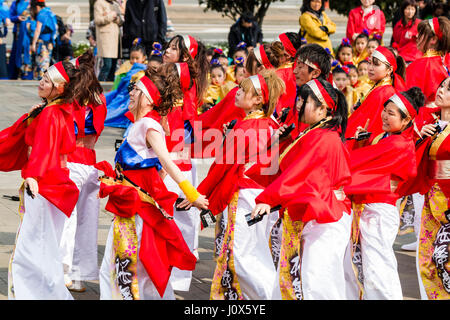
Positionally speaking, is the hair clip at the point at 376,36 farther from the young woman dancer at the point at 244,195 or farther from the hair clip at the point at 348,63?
the young woman dancer at the point at 244,195

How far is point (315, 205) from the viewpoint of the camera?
5.05m

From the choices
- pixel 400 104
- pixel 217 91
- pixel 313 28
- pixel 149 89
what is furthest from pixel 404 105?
pixel 313 28

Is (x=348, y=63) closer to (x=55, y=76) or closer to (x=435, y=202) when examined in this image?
(x=435, y=202)

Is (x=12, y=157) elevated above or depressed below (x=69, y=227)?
above

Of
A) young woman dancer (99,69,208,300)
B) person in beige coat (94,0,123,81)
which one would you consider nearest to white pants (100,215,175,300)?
young woman dancer (99,69,208,300)

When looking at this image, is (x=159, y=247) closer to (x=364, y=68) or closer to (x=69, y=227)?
(x=69, y=227)

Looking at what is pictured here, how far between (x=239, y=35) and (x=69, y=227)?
31.9ft

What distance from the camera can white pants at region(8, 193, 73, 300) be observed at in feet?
18.2

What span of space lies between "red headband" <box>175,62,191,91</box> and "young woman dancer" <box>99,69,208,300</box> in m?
1.47

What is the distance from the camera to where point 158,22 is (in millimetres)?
14305

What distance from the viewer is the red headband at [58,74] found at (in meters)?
5.77

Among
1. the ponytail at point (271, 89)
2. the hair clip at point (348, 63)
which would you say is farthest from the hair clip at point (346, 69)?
the ponytail at point (271, 89)

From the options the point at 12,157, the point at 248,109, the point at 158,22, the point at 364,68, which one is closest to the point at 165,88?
the point at 248,109

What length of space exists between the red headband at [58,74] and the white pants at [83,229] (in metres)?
0.78
